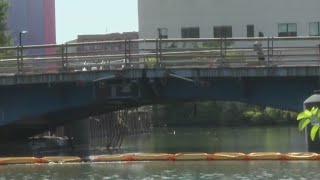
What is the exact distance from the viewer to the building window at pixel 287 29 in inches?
3423

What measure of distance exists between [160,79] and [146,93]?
4.35ft

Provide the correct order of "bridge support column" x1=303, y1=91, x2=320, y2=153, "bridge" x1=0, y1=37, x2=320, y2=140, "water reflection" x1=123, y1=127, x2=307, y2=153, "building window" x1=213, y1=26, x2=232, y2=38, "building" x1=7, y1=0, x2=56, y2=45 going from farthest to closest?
1. "building" x1=7, y1=0, x2=56, y2=45
2. "building window" x1=213, y1=26, x2=232, y2=38
3. "water reflection" x1=123, y1=127, x2=307, y2=153
4. "bridge" x1=0, y1=37, x2=320, y2=140
5. "bridge support column" x1=303, y1=91, x2=320, y2=153

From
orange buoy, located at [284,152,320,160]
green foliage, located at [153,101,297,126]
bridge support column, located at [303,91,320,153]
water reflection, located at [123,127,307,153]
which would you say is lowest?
green foliage, located at [153,101,297,126]

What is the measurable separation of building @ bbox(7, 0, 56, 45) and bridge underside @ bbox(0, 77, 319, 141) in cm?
8344

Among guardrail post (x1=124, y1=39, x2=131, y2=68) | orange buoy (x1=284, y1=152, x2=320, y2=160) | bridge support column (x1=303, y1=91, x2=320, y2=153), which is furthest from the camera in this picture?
guardrail post (x1=124, y1=39, x2=131, y2=68)

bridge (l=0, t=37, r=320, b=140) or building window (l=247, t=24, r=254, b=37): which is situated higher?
building window (l=247, t=24, r=254, b=37)

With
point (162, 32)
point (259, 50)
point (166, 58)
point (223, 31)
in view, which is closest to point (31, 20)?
point (162, 32)

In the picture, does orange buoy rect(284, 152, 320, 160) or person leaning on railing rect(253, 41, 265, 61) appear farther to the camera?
person leaning on railing rect(253, 41, 265, 61)

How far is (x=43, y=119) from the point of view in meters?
43.5

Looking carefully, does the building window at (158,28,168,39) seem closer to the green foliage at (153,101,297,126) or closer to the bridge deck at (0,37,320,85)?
the green foliage at (153,101,297,126)

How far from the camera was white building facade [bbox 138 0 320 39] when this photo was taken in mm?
87000

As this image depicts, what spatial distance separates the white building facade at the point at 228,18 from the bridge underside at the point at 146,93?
5016 centimetres

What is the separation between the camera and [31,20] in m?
128

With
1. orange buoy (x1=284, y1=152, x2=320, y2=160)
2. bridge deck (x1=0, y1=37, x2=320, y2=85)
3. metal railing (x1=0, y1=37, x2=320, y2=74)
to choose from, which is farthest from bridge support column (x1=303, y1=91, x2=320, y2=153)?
metal railing (x1=0, y1=37, x2=320, y2=74)
